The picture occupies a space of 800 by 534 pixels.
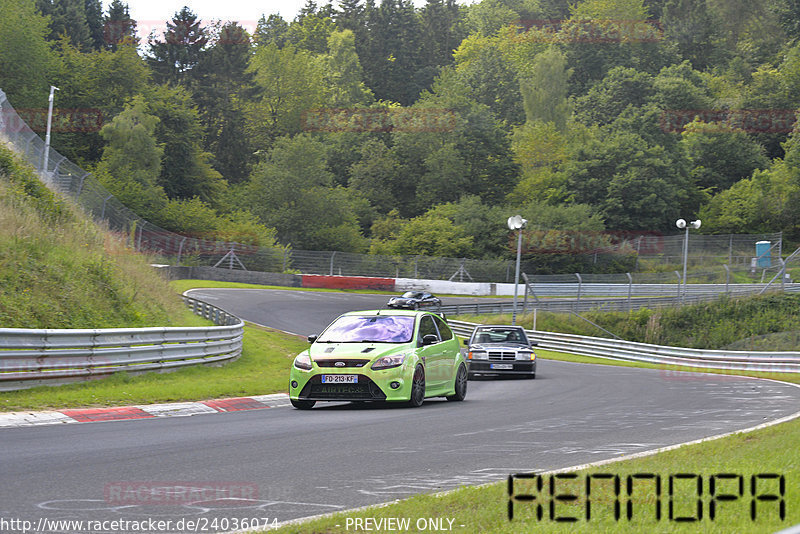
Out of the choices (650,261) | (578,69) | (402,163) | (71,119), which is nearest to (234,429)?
(650,261)

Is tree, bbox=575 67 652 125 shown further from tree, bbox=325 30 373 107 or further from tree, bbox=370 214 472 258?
tree, bbox=370 214 472 258

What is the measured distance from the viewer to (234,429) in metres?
11.7

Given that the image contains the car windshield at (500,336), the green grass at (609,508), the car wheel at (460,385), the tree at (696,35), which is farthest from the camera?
the tree at (696,35)

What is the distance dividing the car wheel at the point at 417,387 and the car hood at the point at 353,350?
20.1 inches

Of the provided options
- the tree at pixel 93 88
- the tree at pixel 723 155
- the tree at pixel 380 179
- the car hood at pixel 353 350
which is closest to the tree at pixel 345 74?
the tree at pixel 380 179

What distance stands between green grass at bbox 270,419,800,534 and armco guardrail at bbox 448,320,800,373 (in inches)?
1071

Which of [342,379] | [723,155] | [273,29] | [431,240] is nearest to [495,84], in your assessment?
[723,155]

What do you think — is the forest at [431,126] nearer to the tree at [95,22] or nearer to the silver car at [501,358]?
the tree at [95,22]

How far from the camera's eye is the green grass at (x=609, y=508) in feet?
18.3

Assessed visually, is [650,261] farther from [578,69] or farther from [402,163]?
[578,69]

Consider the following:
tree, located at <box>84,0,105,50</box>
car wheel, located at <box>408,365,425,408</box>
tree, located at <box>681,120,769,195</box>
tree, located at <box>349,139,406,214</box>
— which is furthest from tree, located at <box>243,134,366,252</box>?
car wheel, located at <box>408,365,425,408</box>

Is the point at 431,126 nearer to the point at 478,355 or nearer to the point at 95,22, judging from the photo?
the point at 95,22

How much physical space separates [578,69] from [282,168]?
2218 inches

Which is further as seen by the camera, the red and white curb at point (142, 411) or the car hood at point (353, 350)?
the car hood at point (353, 350)
